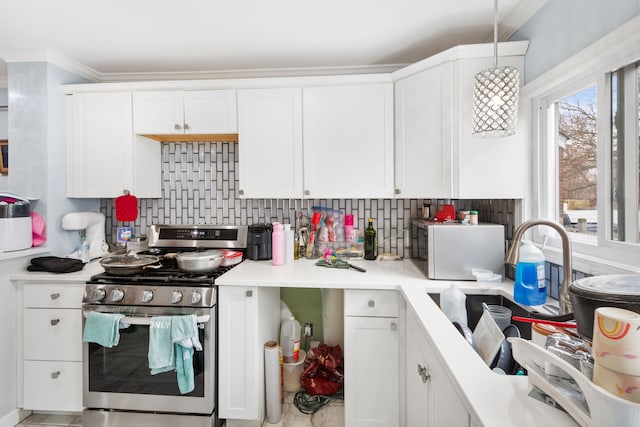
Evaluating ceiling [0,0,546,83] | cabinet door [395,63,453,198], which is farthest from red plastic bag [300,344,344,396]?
ceiling [0,0,546,83]

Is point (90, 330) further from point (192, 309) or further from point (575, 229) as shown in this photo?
point (575, 229)

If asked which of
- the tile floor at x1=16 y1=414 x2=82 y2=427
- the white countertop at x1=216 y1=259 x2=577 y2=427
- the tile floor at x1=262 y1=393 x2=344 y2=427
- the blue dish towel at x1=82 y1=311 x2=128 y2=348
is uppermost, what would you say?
the white countertop at x1=216 y1=259 x2=577 y2=427

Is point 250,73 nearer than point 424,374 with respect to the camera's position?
No

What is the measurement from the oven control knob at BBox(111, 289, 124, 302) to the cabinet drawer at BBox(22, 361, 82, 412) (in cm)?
55

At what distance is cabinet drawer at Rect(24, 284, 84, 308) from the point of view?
195 centimetres

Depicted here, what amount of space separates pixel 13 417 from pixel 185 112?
2.26 metres

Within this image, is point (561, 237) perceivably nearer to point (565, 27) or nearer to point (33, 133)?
point (565, 27)

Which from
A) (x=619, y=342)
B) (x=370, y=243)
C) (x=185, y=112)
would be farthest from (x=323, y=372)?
(x=185, y=112)

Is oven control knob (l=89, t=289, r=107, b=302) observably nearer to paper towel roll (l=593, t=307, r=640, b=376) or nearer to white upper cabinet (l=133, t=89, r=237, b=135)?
white upper cabinet (l=133, t=89, r=237, b=135)

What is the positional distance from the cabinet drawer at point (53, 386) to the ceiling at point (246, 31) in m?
2.06

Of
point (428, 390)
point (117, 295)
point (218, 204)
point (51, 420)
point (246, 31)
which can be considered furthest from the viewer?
point (218, 204)

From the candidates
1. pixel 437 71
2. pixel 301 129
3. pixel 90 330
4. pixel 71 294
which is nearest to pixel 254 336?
pixel 90 330

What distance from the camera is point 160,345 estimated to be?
1740mm

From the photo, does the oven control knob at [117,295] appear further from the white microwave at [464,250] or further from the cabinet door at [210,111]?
the white microwave at [464,250]
